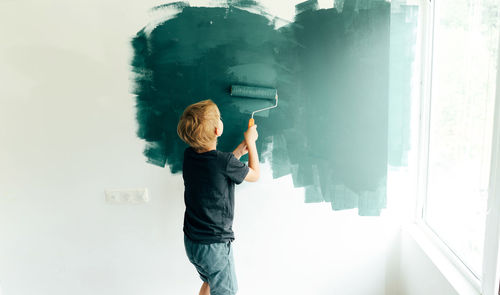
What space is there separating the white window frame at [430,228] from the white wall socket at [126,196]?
4.29 feet

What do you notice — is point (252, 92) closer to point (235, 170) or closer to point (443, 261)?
point (235, 170)

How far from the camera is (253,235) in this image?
1.72m

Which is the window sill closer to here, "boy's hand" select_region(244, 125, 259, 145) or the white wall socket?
"boy's hand" select_region(244, 125, 259, 145)

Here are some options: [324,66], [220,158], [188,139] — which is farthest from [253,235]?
[324,66]

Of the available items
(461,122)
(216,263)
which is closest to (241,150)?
(216,263)

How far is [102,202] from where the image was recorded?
1.75m

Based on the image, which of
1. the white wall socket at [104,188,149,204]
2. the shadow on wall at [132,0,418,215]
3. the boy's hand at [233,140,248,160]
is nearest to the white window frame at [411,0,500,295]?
the shadow on wall at [132,0,418,215]

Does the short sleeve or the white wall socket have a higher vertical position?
the short sleeve

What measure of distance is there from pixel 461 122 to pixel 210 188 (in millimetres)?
992

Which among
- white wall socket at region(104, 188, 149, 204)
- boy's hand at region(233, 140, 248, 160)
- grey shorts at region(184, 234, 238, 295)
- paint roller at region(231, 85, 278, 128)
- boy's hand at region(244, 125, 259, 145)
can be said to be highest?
paint roller at region(231, 85, 278, 128)

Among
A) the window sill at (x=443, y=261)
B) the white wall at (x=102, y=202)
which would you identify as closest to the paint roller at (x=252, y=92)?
the white wall at (x=102, y=202)

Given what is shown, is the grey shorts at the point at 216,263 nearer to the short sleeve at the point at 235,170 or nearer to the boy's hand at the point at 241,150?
the short sleeve at the point at 235,170

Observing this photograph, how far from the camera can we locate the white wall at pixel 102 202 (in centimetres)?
163

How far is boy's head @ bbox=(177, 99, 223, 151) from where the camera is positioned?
1369mm
